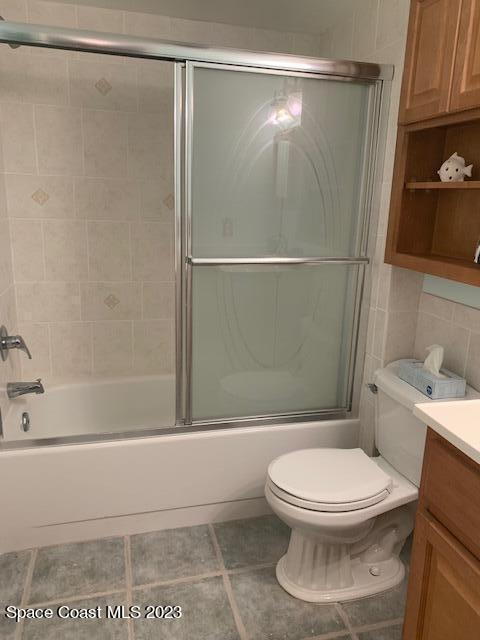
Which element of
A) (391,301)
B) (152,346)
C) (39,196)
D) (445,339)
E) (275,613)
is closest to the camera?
(275,613)

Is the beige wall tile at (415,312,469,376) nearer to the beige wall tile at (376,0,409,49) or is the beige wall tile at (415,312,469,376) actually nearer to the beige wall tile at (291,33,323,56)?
the beige wall tile at (376,0,409,49)

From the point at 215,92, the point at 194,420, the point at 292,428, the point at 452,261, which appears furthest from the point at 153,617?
the point at 215,92

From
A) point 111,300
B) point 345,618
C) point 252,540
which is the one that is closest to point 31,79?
point 111,300

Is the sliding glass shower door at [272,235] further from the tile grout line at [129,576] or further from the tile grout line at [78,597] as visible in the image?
the tile grout line at [78,597]

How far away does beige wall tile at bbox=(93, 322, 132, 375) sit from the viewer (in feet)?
9.08

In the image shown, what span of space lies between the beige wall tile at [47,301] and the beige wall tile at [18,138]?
0.57 meters

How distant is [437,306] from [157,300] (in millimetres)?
1451

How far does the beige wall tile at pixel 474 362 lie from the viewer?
1.85 m

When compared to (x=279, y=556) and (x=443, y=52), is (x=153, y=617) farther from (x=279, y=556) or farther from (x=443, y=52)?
(x=443, y=52)

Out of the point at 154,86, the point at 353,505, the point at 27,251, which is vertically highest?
the point at 154,86

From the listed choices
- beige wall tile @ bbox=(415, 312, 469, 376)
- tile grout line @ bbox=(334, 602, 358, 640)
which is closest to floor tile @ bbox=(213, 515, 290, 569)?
tile grout line @ bbox=(334, 602, 358, 640)

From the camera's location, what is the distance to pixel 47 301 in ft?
8.70

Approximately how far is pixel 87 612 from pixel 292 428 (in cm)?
107

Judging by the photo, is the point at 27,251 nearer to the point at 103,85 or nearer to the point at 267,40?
the point at 103,85
